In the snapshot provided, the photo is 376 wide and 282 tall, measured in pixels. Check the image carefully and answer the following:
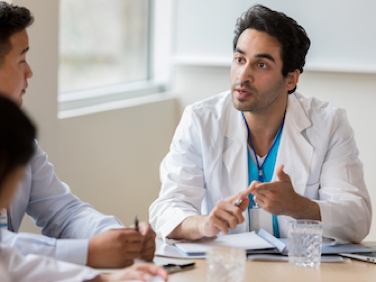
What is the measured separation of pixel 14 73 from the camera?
5.96 feet

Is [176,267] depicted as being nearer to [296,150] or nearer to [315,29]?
[296,150]

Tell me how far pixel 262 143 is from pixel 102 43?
6.10ft

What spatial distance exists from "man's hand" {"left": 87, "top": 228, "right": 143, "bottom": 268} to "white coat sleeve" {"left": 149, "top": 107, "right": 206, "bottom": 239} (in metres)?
0.35

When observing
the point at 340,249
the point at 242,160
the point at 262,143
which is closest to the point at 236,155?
the point at 242,160

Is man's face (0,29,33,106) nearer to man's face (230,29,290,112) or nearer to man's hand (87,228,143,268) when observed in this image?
man's hand (87,228,143,268)

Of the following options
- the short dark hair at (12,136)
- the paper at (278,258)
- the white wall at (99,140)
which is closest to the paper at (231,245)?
the paper at (278,258)

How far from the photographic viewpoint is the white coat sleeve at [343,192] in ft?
6.43

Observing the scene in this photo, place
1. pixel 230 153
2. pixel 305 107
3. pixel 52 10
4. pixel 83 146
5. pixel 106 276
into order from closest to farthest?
pixel 106 276
pixel 230 153
pixel 305 107
pixel 52 10
pixel 83 146

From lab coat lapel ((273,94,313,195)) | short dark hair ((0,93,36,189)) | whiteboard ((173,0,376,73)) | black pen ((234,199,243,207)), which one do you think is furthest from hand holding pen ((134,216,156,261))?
whiteboard ((173,0,376,73))

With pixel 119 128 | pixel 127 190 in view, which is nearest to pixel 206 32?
pixel 119 128

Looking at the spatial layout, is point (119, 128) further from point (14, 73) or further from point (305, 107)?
point (14, 73)

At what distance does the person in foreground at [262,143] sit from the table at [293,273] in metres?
0.41

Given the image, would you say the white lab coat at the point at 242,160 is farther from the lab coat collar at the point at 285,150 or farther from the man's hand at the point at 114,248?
the man's hand at the point at 114,248

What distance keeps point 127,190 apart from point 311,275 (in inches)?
91.9
